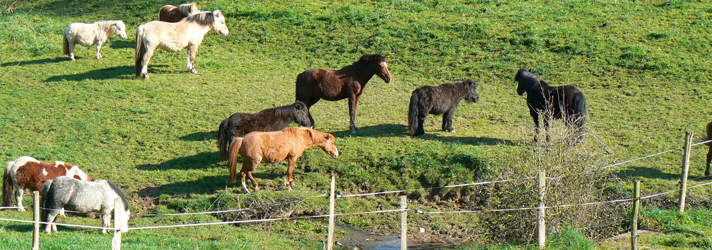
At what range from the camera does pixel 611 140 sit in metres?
15.1

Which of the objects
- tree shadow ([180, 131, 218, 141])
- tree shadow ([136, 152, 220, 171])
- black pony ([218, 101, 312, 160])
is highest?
black pony ([218, 101, 312, 160])

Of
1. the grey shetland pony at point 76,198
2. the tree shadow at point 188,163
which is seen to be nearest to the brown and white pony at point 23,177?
the grey shetland pony at point 76,198

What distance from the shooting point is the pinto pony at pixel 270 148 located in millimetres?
12555

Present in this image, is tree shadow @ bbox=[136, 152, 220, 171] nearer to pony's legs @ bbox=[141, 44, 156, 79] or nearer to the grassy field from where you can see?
the grassy field

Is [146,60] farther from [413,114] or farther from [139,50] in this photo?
[413,114]

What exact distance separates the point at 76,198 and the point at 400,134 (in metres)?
7.34

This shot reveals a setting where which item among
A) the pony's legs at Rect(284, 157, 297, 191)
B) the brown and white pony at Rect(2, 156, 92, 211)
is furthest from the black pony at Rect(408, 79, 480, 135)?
the brown and white pony at Rect(2, 156, 92, 211)

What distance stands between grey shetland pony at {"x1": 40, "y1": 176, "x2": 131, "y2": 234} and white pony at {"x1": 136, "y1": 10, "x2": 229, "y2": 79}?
29.6 ft

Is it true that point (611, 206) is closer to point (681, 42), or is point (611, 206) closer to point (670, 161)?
point (670, 161)

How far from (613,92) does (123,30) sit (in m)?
15.3

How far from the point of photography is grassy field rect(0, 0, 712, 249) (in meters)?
11.7

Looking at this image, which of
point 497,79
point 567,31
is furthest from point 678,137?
point 567,31

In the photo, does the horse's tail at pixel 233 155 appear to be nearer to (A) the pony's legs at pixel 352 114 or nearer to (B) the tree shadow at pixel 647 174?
(A) the pony's legs at pixel 352 114

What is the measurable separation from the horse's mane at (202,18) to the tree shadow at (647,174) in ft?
43.1
